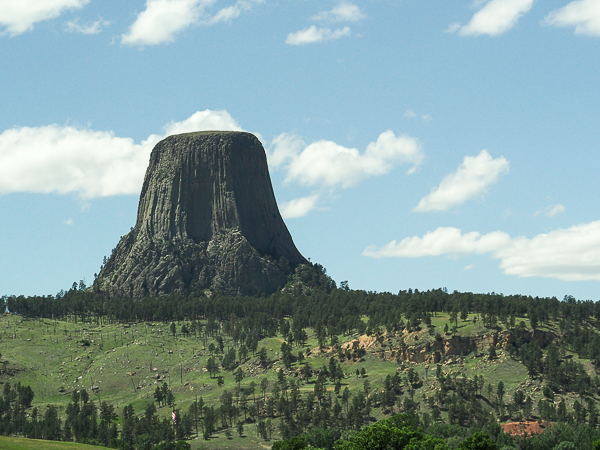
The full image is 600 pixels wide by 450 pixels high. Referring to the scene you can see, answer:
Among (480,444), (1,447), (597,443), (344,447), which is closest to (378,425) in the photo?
(344,447)

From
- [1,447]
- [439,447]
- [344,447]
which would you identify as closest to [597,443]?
[439,447]

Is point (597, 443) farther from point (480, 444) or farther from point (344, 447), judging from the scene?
point (344, 447)

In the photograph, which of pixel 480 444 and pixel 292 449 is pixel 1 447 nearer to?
pixel 292 449

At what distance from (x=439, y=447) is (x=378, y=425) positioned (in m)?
14.6

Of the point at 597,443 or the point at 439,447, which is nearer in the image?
the point at 439,447

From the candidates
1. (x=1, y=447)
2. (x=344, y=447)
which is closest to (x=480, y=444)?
(x=344, y=447)

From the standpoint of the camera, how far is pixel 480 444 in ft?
584

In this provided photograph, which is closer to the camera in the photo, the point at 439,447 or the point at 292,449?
the point at 439,447

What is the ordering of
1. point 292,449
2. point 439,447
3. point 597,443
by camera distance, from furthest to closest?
1. point 292,449
2. point 597,443
3. point 439,447

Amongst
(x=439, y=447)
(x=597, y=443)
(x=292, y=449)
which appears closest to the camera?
(x=439, y=447)

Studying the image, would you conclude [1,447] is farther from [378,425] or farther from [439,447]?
[439,447]

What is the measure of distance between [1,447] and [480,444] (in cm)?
11631

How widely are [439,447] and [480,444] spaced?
19936 millimetres

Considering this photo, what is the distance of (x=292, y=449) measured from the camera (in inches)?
7421
